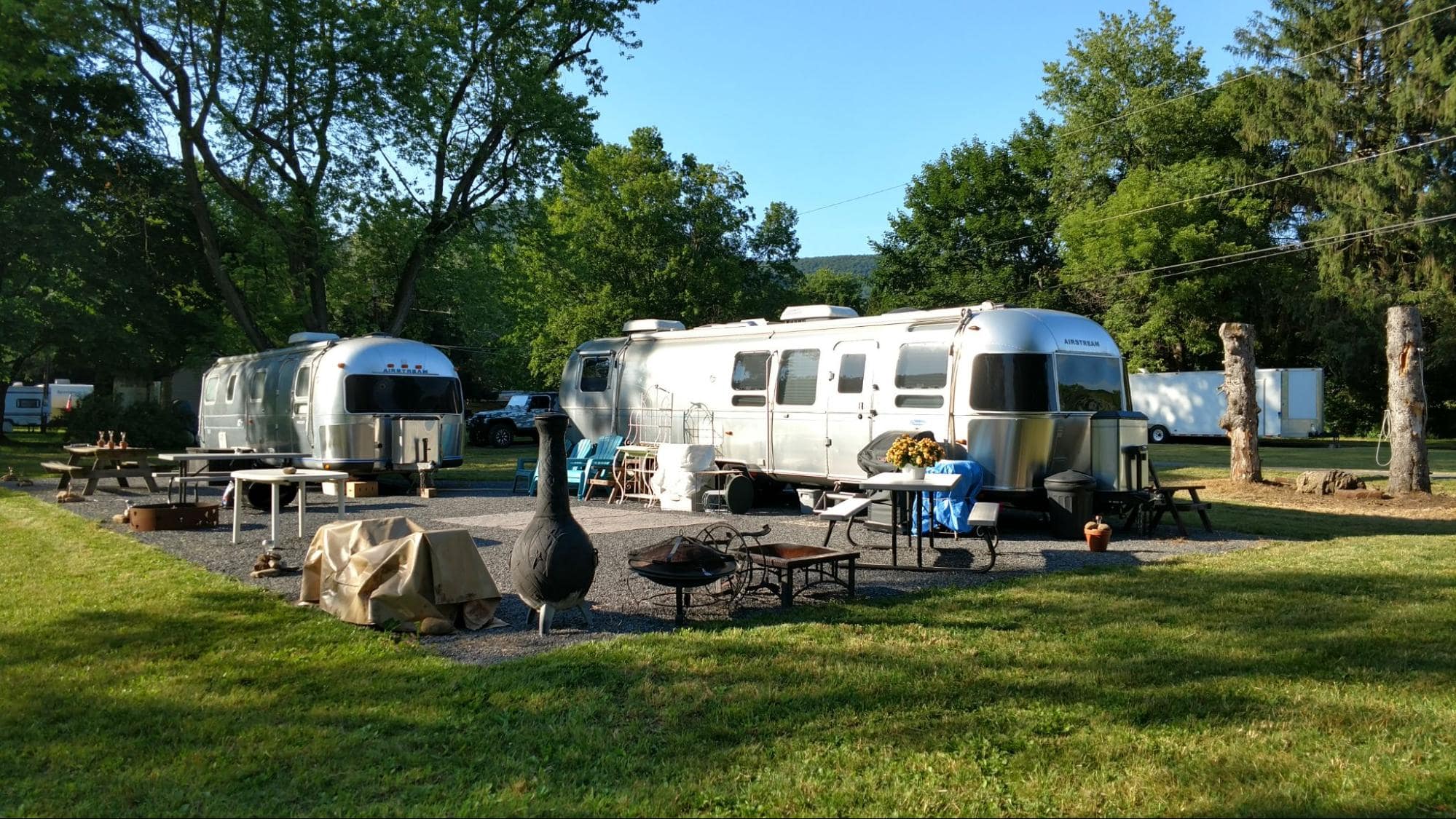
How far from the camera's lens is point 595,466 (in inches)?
618

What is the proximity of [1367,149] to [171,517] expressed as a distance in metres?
35.7

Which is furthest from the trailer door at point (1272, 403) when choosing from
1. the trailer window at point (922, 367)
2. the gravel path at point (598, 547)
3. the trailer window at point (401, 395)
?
the trailer window at point (401, 395)

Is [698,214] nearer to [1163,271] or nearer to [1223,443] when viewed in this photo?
[1163,271]

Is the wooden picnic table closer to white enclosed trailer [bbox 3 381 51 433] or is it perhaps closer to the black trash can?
the black trash can

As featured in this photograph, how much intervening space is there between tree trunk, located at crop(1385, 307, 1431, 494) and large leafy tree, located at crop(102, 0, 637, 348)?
16048 mm

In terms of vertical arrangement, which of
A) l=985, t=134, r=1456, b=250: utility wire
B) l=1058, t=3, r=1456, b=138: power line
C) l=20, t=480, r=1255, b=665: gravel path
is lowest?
l=20, t=480, r=1255, b=665: gravel path

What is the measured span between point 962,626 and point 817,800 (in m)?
3.06

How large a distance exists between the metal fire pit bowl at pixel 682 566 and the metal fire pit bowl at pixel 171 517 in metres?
7.18

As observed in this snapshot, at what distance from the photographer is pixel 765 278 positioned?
41312 millimetres

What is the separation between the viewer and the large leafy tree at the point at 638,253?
3484 centimetres

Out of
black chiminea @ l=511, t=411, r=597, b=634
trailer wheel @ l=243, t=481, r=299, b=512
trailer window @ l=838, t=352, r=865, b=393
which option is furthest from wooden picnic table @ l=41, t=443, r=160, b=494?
black chiminea @ l=511, t=411, r=597, b=634

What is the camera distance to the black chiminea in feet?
20.9

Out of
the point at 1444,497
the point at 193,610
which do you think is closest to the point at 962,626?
the point at 193,610

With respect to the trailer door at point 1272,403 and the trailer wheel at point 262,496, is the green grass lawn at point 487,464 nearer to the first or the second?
the trailer wheel at point 262,496
